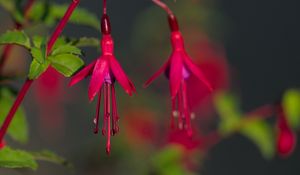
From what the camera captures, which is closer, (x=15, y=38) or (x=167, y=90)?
(x=15, y=38)

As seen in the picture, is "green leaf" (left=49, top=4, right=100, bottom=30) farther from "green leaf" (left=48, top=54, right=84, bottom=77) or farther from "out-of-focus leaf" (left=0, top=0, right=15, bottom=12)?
"green leaf" (left=48, top=54, right=84, bottom=77)

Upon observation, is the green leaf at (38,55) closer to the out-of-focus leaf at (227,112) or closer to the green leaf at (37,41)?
the green leaf at (37,41)

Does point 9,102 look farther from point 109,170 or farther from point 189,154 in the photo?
point 109,170

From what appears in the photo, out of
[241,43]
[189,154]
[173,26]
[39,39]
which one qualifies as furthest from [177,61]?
Answer: [241,43]

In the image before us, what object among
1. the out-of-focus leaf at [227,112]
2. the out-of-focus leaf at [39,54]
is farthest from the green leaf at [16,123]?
the out-of-focus leaf at [227,112]

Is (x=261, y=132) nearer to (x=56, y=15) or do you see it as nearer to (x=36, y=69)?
(x=56, y=15)

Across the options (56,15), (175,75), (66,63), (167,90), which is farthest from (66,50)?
(167,90)
